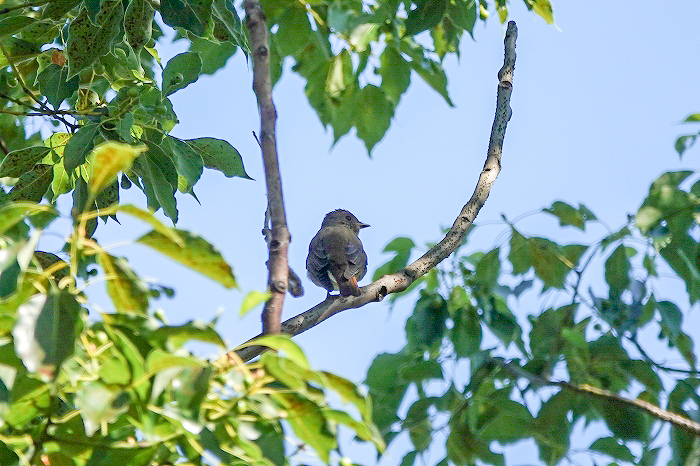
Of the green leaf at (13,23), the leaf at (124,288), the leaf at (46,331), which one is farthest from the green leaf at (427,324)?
the leaf at (46,331)

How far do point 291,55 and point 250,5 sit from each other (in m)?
1.98

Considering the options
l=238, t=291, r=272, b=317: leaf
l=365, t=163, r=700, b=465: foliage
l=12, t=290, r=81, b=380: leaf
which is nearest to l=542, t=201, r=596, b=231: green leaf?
l=365, t=163, r=700, b=465: foliage

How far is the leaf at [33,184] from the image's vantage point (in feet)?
9.21

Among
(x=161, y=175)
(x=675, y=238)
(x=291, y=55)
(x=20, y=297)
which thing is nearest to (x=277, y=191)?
Result: (x=20, y=297)

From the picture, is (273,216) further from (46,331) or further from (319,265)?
(319,265)

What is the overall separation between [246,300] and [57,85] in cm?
164

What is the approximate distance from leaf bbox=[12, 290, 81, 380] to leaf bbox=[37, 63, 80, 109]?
1.58m

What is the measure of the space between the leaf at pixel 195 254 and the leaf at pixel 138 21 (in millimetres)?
1471

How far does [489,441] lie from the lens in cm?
283

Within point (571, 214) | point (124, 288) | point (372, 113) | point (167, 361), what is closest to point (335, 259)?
point (372, 113)

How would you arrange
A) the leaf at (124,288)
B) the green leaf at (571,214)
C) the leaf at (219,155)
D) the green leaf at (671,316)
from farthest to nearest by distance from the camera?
the green leaf at (571,214) → the green leaf at (671,316) → the leaf at (219,155) → the leaf at (124,288)

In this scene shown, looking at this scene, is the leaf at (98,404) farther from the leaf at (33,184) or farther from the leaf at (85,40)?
the leaf at (33,184)

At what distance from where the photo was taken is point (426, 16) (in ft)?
10.8

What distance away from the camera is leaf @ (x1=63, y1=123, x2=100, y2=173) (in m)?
2.52
